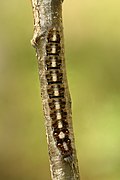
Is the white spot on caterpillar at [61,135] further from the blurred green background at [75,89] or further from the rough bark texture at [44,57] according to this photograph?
the blurred green background at [75,89]

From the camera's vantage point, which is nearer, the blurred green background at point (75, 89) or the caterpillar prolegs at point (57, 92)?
the caterpillar prolegs at point (57, 92)

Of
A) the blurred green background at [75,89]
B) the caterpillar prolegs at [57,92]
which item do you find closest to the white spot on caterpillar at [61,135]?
the caterpillar prolegs at [57,92]

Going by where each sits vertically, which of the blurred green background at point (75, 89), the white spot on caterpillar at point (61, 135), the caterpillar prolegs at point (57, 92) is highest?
the blurred green background at point (75, 89)

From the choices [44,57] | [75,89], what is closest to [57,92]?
[44,57]

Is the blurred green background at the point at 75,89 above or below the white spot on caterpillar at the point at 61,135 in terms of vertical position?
above
